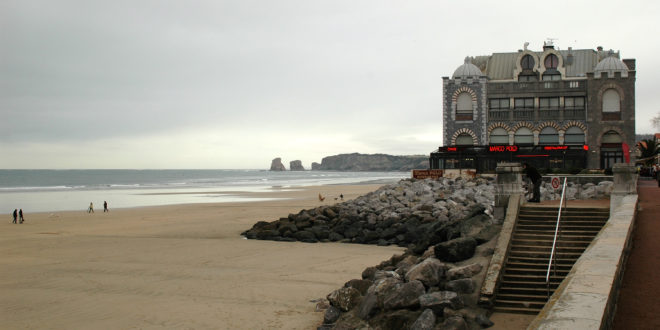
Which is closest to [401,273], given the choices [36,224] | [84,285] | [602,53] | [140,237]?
[84,285]

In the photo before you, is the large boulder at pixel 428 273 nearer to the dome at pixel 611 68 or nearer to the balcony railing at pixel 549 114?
the balcony railing at pixel 549 114

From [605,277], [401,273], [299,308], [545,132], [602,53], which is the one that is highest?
[602,53]

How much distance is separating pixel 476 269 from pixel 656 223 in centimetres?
587

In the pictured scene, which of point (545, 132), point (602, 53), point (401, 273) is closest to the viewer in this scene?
point (401, 273)

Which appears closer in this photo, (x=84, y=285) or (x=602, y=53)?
(x=84, y=285)

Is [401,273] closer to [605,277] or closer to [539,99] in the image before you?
[605,277]

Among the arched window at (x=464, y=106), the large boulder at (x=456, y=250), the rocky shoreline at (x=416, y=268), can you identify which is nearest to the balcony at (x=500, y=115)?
the arched window at (x=464, y=106)

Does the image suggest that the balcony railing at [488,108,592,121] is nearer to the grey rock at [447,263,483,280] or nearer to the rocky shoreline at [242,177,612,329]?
the rocky shoreline at [242,177,612,329]

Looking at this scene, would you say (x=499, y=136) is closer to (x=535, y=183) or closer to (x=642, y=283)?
(x=535, y=183)

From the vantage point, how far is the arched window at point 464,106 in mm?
53344

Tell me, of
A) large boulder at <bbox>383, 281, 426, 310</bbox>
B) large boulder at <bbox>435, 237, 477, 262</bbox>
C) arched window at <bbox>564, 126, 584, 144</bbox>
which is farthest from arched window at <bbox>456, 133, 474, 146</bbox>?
large boulder at <bbox>383, 281, 426, 310</bbox>

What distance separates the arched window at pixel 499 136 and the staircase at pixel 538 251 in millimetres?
36867

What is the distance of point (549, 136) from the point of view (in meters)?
52.3

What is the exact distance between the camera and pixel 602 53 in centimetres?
5759
